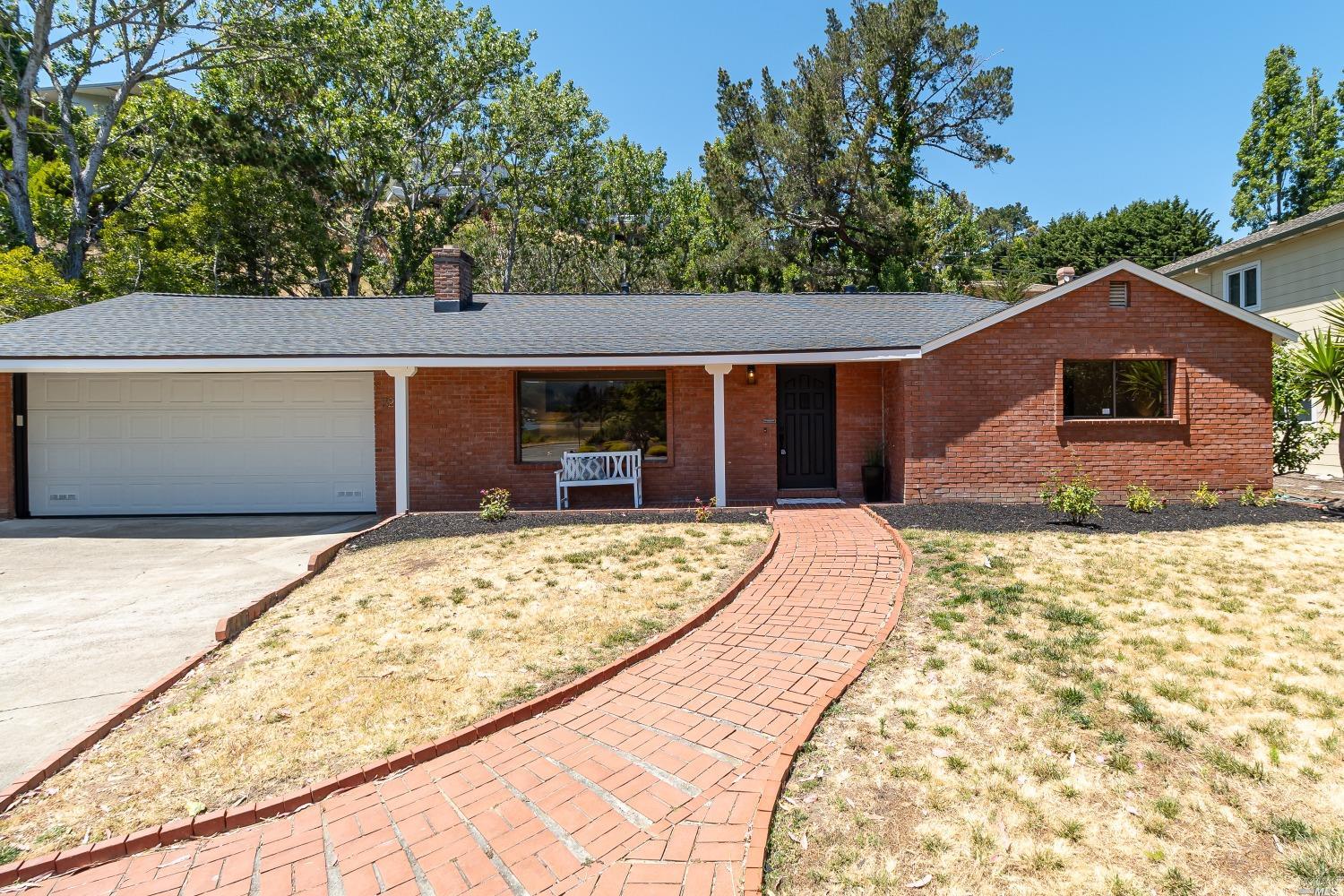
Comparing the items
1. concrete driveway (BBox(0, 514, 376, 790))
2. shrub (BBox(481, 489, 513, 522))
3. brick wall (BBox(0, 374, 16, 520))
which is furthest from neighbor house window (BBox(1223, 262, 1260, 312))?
brick wall (BBox(0, 374, 16, 520))

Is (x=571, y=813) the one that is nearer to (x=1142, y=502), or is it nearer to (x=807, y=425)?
(x=807, y=425)

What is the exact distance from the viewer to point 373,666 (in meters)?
4.68

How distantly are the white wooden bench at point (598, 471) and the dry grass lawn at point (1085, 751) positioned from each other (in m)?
5.80

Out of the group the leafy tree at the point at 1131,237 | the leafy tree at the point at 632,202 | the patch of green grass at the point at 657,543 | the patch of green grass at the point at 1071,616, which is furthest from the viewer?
the leafy tree at the point at 1131,237

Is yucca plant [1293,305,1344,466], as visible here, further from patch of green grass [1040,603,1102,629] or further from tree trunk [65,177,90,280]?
tree trunk [65,177,90,280]

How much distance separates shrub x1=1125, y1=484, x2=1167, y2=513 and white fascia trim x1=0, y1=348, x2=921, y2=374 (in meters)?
3.63

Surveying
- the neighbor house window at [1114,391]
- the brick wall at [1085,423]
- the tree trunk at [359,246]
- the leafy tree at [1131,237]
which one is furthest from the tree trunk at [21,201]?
the leafy tree at [1131,237]

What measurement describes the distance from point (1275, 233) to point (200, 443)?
22648mm

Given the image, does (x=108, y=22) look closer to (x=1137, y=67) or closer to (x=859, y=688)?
(x=859, y=688)

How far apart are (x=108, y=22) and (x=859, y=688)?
93.1ft

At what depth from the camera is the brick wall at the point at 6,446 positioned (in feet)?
35.0

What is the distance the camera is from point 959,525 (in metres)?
8.41

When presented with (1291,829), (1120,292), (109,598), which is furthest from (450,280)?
(1291,829)

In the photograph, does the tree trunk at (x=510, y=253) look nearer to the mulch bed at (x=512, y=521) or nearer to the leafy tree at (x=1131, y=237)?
the mulch bed at (x=512, y=521)
